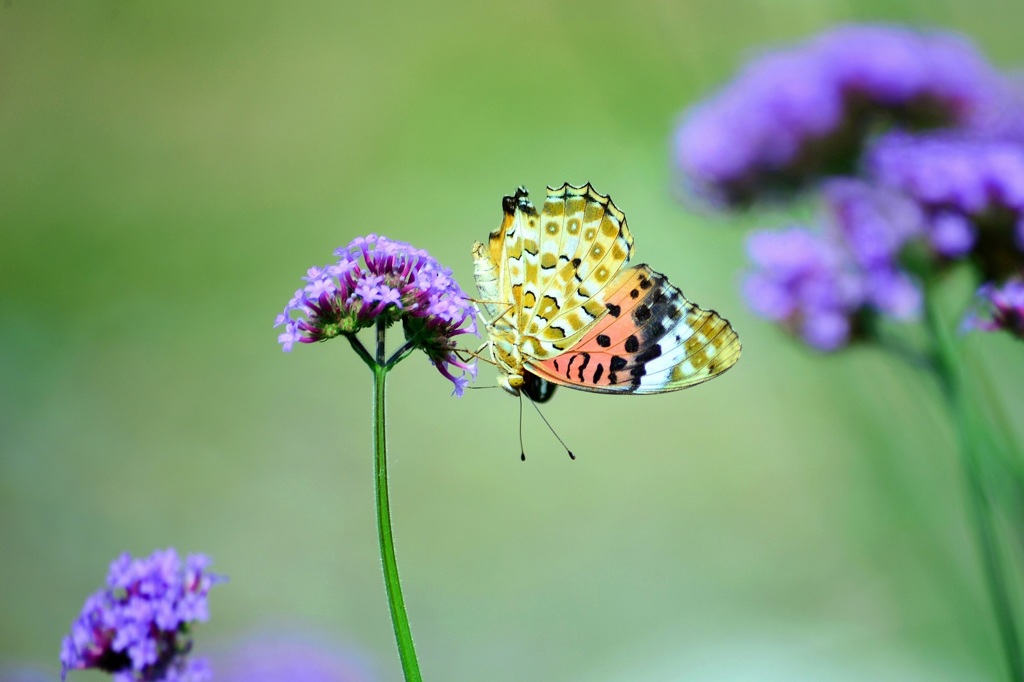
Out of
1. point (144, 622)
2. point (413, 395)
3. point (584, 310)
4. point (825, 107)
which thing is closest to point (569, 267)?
point (584, 310)

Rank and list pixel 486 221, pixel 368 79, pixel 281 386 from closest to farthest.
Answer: pixel 281 386
pixel 486 221
pixel 368 79

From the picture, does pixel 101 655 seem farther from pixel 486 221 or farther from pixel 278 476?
pixel 486 221

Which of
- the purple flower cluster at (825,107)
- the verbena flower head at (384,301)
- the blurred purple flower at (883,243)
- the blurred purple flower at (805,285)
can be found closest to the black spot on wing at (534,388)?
the verbena flower head at (384,301)

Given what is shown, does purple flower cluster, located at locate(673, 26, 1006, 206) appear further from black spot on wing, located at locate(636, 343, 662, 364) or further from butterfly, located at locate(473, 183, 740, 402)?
black spot on wing, located at locate(636, 343, 662, 364)

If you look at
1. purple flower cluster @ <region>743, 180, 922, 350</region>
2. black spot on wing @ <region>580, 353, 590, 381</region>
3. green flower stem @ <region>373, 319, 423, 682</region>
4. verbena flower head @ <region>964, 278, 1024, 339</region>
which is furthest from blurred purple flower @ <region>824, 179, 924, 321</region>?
green flower stem @ <region>373, 319, 423, 682</region>

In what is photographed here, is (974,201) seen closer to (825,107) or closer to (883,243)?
(883,243)

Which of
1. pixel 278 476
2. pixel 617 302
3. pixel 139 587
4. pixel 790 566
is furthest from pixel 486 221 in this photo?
pixel 139 587

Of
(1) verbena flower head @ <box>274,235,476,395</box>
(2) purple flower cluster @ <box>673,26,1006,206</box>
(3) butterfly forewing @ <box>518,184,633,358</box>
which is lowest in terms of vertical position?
(1) verbena flower head @ <box>274,235,476,395</box>
